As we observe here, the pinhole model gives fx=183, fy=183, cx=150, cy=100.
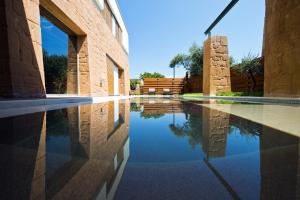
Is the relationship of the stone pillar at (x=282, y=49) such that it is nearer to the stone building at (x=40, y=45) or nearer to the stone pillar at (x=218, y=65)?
the stone pillar at (x=218, y=65)

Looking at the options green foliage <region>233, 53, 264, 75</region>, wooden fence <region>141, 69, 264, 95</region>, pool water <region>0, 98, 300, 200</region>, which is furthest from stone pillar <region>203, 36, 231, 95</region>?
pool water <region>0, 98, 300, 200</region>

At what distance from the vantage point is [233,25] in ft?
31.3

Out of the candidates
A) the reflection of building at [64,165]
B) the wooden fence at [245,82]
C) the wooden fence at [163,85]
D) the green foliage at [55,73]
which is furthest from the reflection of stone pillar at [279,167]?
the wooden fence at [163,85]

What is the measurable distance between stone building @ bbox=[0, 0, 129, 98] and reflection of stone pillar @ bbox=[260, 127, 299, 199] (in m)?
3.78

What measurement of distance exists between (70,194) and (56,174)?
179 mm

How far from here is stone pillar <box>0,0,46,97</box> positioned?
314 cm

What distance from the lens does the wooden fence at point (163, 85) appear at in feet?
63.6

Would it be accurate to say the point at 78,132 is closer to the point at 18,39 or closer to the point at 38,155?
the point at 38,155

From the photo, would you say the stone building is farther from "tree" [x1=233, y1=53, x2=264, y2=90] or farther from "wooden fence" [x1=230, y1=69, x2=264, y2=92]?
"wooden fence" [x1=230, y1=69, x2=264, y2=92]

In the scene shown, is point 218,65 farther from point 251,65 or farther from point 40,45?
point 40,45

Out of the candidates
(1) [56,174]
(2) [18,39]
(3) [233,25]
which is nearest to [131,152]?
(1) [56,174]

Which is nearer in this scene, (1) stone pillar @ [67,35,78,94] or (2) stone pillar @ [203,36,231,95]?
(1) stone pillar @ [67,35,78,94]

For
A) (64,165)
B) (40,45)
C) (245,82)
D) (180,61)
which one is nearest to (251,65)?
(245,82)

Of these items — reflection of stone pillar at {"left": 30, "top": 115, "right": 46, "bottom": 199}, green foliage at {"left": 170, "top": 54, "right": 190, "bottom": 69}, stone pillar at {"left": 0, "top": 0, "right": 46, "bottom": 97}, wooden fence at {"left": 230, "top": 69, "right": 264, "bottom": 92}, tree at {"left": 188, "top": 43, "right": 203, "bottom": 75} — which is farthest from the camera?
green foliage at {"left": 170, "top": 54, "right": 190, "bottom": 69}
